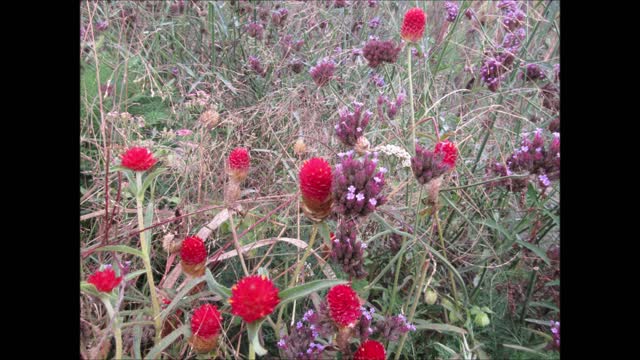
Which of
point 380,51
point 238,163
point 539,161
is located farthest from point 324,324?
point 380,51

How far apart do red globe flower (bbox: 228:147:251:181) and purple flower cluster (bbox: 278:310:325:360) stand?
446mm

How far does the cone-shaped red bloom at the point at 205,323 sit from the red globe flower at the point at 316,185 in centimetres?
28

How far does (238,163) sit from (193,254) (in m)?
0.30

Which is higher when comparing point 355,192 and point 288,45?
point 355,192

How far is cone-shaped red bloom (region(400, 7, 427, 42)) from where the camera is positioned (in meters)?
1.53

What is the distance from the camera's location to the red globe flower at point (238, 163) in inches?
53.2

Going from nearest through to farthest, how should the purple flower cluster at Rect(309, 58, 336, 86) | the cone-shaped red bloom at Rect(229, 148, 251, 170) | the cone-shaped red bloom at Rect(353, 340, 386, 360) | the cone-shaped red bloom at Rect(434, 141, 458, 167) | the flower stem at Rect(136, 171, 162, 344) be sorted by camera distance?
the cone-shaped red bloom at Rect(353, 340, 386, 360) < the flower stem at Rect(136, 171, 162, 344) < the cone-shaped red bloom at Rect(434, 141, 458, 167) < the cone-shaped red bloom at Rect(229, 148, 251, 170) < the purple flower cluster at Rect(309, 58, 336, 86)

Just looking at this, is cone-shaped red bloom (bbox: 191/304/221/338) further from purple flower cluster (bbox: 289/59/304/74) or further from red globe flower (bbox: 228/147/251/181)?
purple flower cluster (bbox: 289/59/304/74)

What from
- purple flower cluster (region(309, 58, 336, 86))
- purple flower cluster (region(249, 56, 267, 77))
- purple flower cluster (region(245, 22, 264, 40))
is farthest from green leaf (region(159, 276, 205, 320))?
purple flower cluster (region(245, 22, 264, 40))

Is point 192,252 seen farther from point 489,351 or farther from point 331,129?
point 331,129

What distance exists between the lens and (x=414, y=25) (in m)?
1.54

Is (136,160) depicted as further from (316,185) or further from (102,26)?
(102,26)
